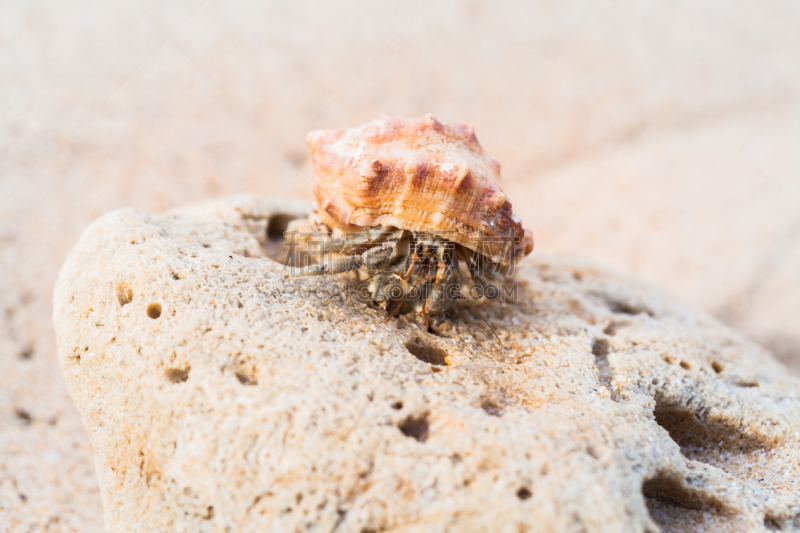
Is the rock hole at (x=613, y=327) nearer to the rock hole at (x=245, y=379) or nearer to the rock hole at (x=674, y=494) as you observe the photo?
the rock hole at (x=674, y=494)

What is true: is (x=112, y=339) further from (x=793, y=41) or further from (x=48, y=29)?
(x=793, y=41)

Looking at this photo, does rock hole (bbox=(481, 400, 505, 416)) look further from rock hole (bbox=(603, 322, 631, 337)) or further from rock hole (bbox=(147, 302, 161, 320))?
rock hole (bbox=(147, 302, 161, 320))

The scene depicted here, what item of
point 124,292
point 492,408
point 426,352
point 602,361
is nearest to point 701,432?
point 602,361

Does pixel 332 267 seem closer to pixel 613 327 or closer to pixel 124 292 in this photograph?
pixel 124 292

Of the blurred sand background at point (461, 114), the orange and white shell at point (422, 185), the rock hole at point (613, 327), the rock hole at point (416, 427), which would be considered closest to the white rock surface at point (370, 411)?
the rock hole at point (416, 427)

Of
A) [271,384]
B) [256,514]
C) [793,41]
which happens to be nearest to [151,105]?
[271,384]

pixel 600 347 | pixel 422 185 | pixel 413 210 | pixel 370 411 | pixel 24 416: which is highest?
pixel 422 185

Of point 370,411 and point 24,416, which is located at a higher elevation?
point 370,411
